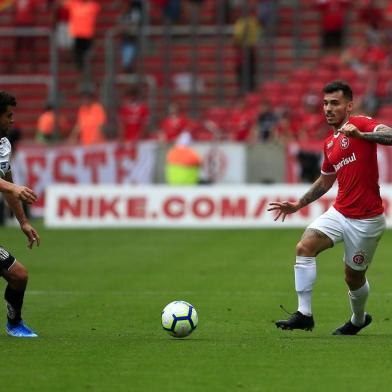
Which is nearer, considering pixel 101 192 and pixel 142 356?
pixel 142 356

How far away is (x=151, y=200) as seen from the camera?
24703mm

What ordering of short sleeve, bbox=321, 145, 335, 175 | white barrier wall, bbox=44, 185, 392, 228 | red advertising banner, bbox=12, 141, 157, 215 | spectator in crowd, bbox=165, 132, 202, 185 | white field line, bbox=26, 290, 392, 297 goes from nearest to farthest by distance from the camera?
short sleeve, bbox=321, 145, 335, 175 < white field line, bbox=26, 290, 392, 297 < white barrier wall, bbox=44, 185, 392, 228 < spectator in crowd, bbox=165, 132, 202, 185 < red advertising banner, bbox=12, 141, 157, 215

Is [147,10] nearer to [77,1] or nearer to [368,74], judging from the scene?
[77,1]

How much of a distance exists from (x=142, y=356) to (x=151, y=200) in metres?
15.3

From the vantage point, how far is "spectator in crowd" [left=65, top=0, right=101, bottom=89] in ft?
103

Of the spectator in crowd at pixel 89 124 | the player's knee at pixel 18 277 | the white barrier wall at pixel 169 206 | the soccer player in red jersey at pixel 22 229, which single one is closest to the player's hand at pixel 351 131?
the soccer player in red jersey at pixel 22 229

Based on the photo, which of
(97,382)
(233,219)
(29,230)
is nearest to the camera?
(97,382)

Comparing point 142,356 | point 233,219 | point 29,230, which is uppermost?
point 29,230

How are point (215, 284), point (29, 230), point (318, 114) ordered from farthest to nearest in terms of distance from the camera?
1. point (318, 114)
2. point (215, 284)
3. point (29, 230)

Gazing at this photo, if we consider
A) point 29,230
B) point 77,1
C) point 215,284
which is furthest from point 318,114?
point 29,230

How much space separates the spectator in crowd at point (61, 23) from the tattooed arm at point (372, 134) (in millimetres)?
22246

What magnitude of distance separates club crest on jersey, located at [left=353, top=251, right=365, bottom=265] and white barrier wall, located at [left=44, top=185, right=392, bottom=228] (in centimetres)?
1327

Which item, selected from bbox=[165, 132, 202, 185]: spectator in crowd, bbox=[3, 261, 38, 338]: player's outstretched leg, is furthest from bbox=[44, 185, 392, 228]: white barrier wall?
bbox=[3, 261, 38, 338]: player's outstretched leg

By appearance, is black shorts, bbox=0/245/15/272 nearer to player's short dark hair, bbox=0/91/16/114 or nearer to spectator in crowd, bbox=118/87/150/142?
player's short dark hair, bbox=0/91/16/114
